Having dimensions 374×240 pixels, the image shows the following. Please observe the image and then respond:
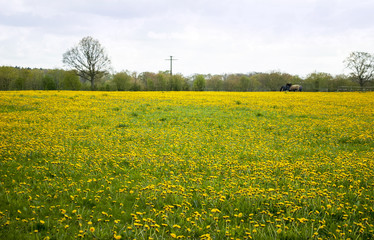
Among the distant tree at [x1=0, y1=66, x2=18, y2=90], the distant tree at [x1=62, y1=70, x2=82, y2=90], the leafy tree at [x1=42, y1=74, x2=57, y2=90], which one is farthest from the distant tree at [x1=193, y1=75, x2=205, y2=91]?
the distant tree at [x1=0, y1=66, x2=18, y2=90]

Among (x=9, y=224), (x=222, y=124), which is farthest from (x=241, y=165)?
(x=222, y=124)

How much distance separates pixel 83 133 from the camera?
10.1 metres

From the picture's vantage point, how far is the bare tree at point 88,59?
59.7m

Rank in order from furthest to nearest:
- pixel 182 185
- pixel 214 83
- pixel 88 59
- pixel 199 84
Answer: pixel 214 83 → pixel 199 84 → pixel 88 59 → pixel 182 185

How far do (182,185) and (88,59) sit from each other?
206ft

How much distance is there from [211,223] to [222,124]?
9.34m

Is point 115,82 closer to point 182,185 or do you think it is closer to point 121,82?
point 121,82

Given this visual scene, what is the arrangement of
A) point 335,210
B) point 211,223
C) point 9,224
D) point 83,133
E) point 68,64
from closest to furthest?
point 9,224 < point 211,223 < point 335,210 < point 83,133 < point 68,64

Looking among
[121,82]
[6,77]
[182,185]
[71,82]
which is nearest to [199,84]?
[121,82]

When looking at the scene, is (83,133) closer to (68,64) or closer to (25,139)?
(25,139)

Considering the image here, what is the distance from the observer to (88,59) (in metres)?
60.9

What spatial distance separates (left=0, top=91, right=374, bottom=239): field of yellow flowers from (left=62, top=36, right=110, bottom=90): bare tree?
55184 mm

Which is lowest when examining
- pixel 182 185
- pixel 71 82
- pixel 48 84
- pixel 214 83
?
pixel 182 185

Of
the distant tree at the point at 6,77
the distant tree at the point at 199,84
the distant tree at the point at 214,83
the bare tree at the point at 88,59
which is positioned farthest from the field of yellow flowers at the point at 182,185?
the distant tree at the point at 214,83
